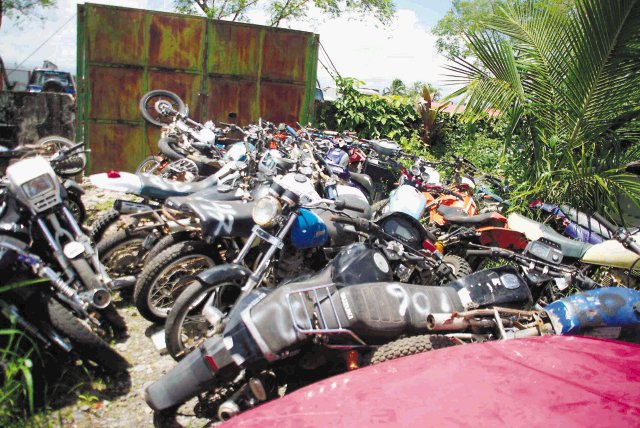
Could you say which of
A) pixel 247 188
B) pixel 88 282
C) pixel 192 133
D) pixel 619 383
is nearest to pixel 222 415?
pixel 88 282

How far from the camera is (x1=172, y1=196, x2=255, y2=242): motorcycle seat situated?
3.46 meters

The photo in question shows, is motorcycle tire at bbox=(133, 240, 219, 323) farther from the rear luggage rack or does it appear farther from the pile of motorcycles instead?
the rear luggage rack

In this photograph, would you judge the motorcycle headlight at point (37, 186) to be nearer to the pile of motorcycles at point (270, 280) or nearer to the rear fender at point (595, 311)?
the pile of motorcycles at point (270, 280)

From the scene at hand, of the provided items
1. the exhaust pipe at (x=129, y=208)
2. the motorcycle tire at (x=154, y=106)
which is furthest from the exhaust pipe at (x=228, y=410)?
the motorcycle tire at (x=154, y=106)

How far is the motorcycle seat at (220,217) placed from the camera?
3.46m

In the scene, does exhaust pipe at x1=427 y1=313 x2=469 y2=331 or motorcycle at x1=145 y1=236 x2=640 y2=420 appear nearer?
motorcycle at x1=145 y1=236 x2=640 y2=420

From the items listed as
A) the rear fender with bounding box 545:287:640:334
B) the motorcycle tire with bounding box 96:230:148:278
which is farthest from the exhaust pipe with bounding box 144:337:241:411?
the rear fender with bounding box 545:287:640:334

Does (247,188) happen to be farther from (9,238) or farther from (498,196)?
(498,196)

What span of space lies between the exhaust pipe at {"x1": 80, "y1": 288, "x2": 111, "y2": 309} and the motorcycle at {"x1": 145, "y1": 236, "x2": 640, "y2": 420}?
811mm

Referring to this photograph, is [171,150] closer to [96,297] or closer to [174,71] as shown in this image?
[174,71]

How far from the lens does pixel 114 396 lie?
3.01 m

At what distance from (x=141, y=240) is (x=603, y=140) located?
5145 millimetres

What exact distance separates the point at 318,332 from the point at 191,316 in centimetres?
129

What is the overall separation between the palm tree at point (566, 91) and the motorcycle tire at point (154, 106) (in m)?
4.26
